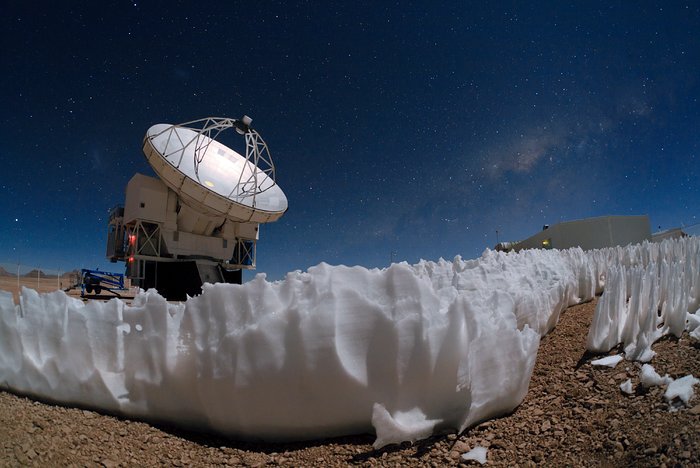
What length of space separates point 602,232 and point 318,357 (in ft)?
126

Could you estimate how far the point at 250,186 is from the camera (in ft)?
95.3

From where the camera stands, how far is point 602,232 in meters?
34.3

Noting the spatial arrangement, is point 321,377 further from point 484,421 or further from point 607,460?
point 607,460

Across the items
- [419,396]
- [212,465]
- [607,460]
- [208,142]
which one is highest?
[208,142]

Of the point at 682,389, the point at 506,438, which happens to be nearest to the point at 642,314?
the point at 682,389

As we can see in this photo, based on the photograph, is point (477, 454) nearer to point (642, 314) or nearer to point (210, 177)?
point (642, 314)

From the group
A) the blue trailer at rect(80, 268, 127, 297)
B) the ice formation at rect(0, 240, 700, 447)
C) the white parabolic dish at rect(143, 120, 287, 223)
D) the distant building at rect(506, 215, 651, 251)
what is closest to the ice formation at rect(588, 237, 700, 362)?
the ice formation at rect(0, 240, 700, 447)

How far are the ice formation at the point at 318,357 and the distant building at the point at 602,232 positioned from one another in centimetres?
3424

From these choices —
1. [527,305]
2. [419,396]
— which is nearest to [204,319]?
[419,396]

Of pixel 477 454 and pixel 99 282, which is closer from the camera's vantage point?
pixel 477 454

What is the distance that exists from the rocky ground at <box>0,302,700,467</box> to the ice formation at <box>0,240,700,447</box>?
17 cm

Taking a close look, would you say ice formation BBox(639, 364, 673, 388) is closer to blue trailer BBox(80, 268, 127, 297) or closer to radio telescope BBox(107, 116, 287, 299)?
radio telescope BBox(107, 116, 287, 299)

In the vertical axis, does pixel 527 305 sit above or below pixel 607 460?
above

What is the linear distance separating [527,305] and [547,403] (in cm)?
190
